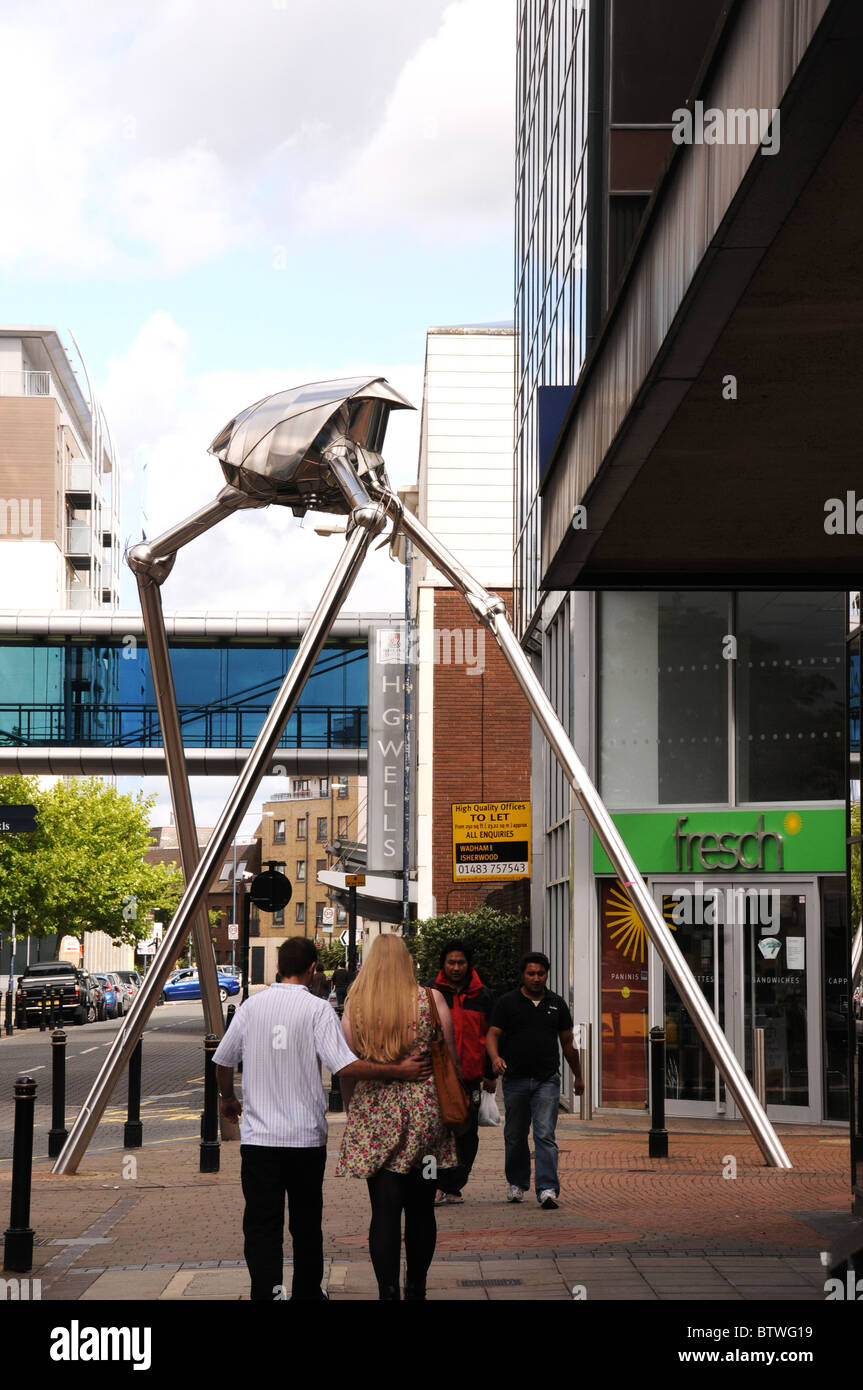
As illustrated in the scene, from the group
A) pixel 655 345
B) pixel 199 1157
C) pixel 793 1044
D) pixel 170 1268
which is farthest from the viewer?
pixel 793 1044

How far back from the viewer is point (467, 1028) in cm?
1034

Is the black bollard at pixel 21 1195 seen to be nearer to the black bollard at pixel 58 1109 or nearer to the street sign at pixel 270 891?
the black bollard at pixel 58 1109

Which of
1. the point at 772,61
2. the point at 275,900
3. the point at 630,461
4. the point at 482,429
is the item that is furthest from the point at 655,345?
the point at 482,429

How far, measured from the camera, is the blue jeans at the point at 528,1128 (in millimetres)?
10883

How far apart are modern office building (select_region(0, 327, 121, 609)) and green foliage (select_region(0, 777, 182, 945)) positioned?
1555 centimetres

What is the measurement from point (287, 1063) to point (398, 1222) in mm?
877

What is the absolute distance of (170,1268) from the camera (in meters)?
8.59

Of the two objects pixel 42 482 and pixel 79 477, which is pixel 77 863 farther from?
pixel 79 477

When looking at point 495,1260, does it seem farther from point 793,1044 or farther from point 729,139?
point 793,1044

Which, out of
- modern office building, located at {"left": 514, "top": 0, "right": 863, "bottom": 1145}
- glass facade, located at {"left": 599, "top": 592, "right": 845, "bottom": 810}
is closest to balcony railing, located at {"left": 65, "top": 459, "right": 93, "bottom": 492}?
modern office building, located at {"left": 514, "top": 0, "right": 863, "bottom": 1145}

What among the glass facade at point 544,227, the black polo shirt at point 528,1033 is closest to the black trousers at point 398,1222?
the black polo shirt at point 528,1033

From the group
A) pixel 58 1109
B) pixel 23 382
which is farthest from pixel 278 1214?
pixel 23 382

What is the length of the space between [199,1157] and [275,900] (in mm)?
5682

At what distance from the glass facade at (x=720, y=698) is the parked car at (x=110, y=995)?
38617 mm
